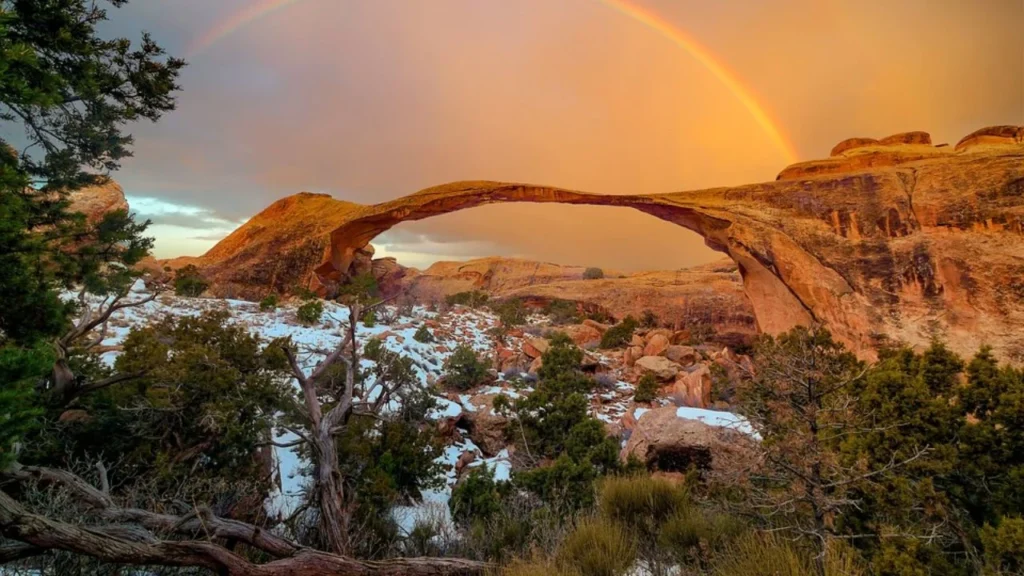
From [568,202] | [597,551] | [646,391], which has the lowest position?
[646,391]

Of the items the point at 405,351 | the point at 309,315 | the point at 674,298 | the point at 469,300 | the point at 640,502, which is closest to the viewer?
the point at 640,502

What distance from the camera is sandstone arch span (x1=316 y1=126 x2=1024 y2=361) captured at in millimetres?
9375

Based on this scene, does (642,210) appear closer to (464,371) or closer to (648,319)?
(648,319)

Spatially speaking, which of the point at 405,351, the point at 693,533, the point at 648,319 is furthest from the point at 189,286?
the point at 648,319

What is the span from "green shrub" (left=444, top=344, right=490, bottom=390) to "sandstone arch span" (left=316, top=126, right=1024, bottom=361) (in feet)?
25.3

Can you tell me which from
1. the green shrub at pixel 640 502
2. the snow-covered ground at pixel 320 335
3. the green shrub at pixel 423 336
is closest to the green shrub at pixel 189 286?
the snow-covered ground at pixel 320 335

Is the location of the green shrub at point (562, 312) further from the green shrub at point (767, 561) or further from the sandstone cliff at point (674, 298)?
the green shrub at point (767, 561)

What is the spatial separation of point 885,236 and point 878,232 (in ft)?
0.63

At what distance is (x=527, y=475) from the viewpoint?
15.5 ft

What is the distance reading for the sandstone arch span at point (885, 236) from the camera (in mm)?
9375

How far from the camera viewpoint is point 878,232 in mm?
11141

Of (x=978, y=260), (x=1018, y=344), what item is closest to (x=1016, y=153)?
(x=978, y=260)

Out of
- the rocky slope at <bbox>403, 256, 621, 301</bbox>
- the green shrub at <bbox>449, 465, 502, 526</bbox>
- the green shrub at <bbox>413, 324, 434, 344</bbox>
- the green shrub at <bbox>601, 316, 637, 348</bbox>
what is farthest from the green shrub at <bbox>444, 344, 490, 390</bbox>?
the rocky slope at <bbox>403, 256, 621, 301</bbox>

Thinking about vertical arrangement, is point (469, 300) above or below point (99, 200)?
below
